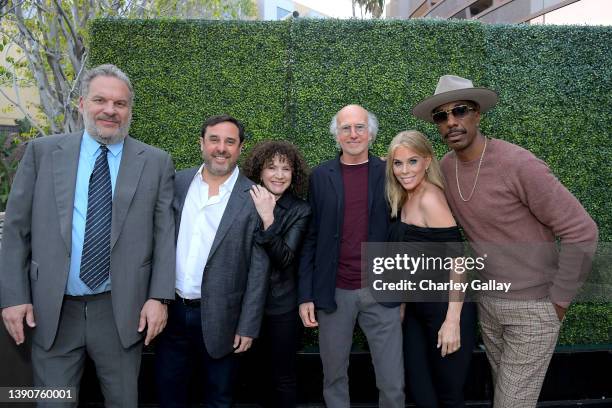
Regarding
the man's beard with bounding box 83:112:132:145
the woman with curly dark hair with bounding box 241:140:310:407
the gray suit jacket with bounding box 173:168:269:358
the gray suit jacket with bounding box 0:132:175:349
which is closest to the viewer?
the gray suit jacket with bounding box 0:132:175:349

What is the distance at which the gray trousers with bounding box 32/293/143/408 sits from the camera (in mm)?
2324

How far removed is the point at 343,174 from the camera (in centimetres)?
285

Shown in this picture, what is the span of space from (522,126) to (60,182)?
4163mm

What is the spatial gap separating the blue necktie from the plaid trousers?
2319mm

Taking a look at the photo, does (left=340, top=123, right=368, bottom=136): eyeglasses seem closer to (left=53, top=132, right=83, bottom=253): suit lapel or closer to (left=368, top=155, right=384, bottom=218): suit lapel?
(left=368, top=155, right=384, bottom=218): suit lapel

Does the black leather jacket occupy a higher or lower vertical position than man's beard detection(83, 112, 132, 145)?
lower

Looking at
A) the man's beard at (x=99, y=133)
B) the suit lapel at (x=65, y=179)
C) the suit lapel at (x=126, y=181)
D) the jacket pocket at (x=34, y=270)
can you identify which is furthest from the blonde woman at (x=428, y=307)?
the jacket pocket at (x=34, y=270)

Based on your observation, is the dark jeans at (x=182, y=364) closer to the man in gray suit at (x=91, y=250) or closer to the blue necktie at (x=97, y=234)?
the man in gray suit at (x=91, y=250)

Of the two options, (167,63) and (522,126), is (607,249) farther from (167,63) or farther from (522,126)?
(167,63)

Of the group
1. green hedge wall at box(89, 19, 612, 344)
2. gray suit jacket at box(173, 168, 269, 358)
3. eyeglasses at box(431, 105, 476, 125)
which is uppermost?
green hedge wall at box(89, 19, 612, 344)

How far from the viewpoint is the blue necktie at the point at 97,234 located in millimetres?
2344

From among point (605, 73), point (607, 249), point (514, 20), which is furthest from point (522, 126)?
point (514, 20)

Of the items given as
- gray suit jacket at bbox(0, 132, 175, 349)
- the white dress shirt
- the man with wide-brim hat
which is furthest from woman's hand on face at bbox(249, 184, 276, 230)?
the man with wide-brim hat

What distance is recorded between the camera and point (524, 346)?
2479mm
